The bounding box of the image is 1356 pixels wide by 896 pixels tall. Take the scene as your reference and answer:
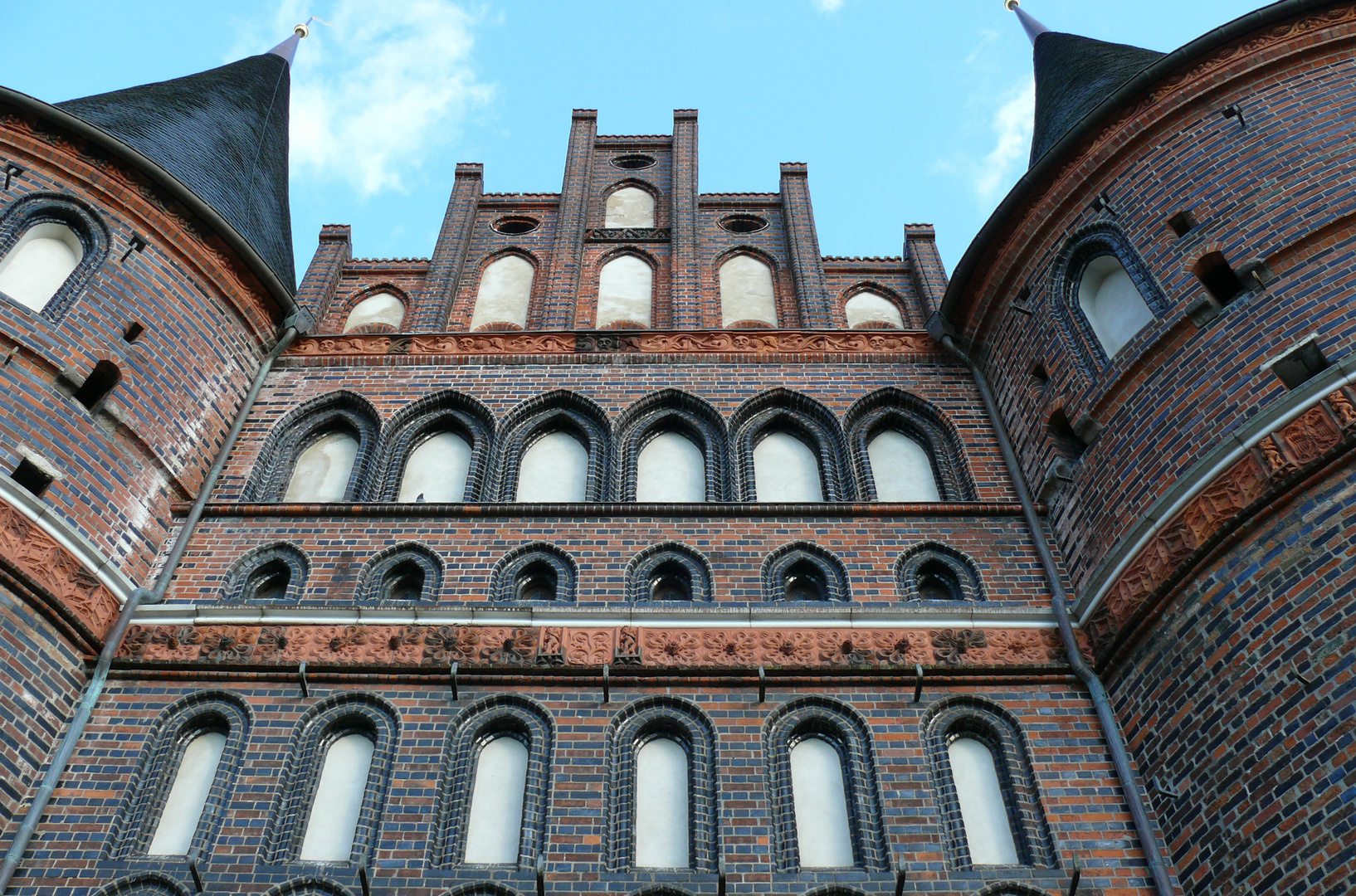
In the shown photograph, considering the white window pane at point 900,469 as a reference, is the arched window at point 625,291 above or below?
above

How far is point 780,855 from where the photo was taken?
7.47 meters

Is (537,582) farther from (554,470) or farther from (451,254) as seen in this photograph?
(451,254)

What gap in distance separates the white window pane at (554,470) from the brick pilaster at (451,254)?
81.3 inches

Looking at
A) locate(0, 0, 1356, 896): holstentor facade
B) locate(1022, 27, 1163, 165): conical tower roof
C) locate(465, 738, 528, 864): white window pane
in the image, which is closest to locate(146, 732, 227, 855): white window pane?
locate(0, 0, 1356, 896): holstentor facade

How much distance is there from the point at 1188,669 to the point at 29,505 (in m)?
7.35

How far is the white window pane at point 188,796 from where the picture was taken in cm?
761

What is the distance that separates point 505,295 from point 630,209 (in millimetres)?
2143

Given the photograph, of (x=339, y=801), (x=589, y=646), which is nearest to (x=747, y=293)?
(x=589, y=646)

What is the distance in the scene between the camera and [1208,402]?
26.4 feet

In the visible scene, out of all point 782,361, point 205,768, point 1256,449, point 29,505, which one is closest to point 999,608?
point 1256,449

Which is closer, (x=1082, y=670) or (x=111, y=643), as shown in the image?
(x=1082, y=670)

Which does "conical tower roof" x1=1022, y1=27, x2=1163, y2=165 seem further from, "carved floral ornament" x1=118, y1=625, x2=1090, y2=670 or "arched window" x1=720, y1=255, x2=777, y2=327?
"carved floral ornament" x1=118, y1=625, x2=1090, y2=670

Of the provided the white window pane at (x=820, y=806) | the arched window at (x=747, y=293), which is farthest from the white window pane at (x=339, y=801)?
the arched window at (x=747, y=293)

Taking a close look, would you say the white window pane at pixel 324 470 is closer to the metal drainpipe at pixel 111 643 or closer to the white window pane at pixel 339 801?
the metal drainpipe at pixel 111 643
